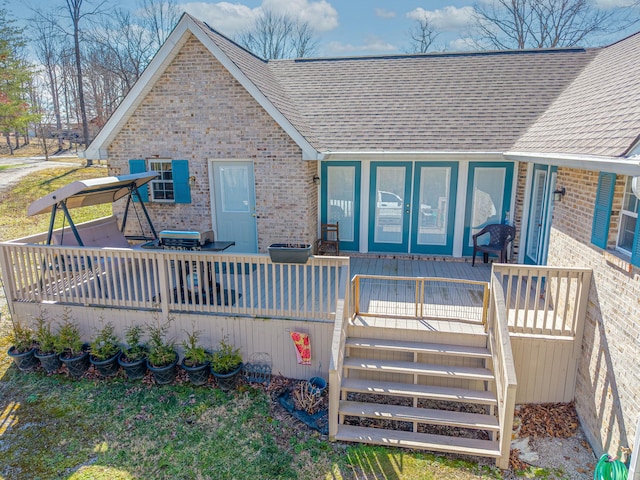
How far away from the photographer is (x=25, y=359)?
6297mm

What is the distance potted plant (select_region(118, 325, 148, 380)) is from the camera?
6.00 meters

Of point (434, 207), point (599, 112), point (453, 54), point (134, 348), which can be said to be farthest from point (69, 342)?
point (453, 54)

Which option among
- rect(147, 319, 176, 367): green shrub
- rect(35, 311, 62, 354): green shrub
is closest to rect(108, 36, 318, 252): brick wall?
rect(147, 319, 176, 367): green shrub

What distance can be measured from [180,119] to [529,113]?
7.27m

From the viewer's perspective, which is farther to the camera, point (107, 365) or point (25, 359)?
point (25, 359)

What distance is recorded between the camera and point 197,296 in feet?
22.1

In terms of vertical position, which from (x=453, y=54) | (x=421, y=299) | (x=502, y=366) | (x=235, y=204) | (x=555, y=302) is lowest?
(x=502, y=366)

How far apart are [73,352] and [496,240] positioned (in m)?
7.93

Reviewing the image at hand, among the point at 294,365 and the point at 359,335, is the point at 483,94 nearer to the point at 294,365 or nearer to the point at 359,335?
the point at 359,335

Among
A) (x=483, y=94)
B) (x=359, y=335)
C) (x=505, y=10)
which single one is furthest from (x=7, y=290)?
(x=505, y=10)

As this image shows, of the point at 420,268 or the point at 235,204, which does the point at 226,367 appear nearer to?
the point at 235,204

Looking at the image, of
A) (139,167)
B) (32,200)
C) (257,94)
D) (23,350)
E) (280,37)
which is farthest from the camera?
(280,37)

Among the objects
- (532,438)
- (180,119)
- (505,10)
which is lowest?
(532,438)

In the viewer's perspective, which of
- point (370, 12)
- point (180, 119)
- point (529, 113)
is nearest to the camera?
point (180, 119)
